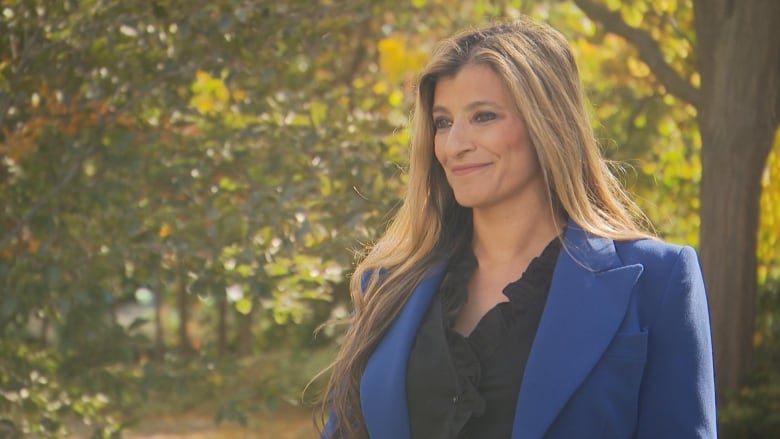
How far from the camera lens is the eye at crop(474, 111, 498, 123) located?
9.14 ft

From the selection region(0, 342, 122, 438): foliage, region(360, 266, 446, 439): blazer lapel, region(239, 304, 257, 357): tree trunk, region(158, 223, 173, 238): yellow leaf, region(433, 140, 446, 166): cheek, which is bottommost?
region(239, 304, 257, 357): tree trunk

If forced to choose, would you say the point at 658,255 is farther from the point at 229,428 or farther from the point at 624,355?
the point at 229,428

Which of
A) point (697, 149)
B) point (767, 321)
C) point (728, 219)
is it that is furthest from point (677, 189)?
point (728, 219)

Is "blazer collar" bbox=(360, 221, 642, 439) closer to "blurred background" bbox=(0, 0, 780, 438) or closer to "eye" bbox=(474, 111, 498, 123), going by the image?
"eye" bbox=(474, 111, 498, 123)

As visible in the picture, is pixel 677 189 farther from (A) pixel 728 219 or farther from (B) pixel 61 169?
(B) pixel 61 169

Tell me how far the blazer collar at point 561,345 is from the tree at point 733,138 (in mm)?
3067

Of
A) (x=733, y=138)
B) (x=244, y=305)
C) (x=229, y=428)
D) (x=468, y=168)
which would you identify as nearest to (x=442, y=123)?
(x=468, y=168)

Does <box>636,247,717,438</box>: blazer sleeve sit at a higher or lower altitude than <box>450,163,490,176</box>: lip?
lower

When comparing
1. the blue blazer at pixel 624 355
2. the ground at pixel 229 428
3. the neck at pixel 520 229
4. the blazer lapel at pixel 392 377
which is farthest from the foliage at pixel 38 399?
the ground at pixel 229 428

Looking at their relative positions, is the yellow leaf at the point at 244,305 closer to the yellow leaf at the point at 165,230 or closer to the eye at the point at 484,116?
the yellow leaf at the point at 165,230

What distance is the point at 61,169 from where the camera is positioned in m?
4.92

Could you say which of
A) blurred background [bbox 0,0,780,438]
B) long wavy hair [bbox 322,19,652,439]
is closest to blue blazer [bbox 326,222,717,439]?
long wavy hair [bbox 322,19,652,439]

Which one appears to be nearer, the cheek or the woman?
the woman

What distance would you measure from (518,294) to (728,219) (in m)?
3.18
